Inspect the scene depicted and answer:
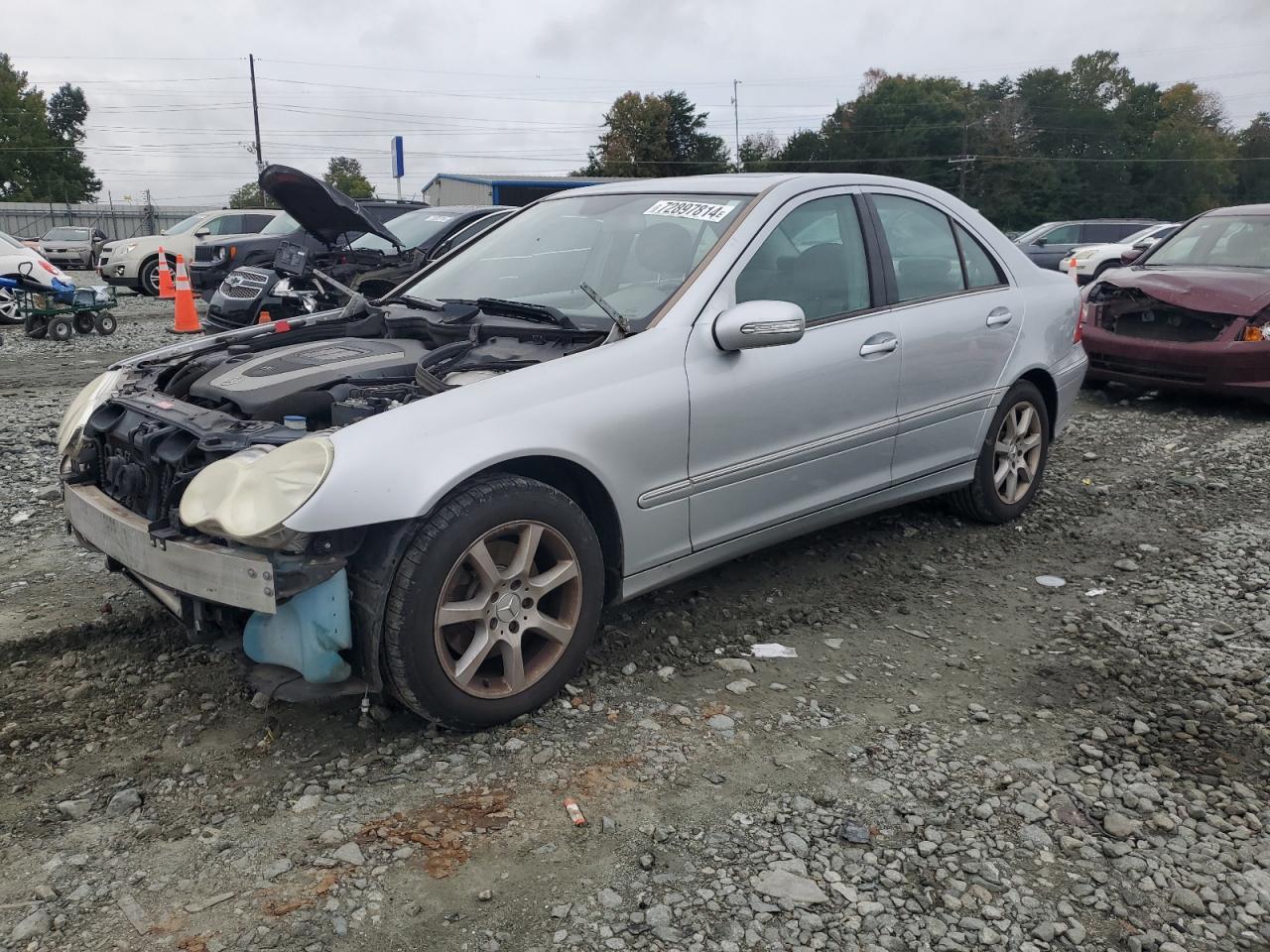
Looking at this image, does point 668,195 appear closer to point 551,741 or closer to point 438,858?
point 551,741

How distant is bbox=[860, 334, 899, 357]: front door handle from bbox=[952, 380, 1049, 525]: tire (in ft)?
3.20

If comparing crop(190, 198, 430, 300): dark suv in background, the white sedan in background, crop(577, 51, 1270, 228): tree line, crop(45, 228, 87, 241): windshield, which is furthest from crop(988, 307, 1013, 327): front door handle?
crop(577, 51, 1270, 228): tree line

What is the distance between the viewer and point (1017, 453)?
204 inches

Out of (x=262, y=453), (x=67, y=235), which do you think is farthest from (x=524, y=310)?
(x=67, y=235)

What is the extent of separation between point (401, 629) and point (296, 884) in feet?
2.24

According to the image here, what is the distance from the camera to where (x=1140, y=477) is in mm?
6164

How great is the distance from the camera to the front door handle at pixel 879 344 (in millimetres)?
4070

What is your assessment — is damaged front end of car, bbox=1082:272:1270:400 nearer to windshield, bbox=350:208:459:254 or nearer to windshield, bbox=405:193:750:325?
windshield, bbox=405:193:750:325

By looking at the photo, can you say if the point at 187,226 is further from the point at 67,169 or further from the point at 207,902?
the point at 67,169

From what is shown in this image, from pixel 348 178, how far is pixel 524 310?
9575cm

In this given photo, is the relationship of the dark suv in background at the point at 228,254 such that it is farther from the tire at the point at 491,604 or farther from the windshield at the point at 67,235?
the windshield at the point at 67,235

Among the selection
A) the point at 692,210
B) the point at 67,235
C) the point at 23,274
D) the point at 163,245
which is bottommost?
the point at 23,274

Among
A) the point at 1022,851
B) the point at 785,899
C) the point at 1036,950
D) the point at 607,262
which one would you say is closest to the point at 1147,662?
the point at 1022,851

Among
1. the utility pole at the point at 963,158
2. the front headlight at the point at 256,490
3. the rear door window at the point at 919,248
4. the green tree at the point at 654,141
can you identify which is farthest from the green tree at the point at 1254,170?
the front headlight at the point at 256,490
